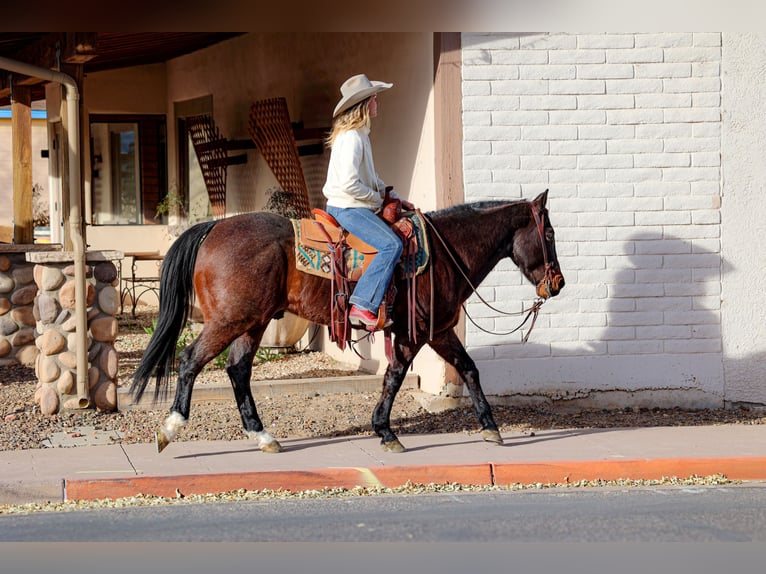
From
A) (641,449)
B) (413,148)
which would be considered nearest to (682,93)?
(413,148)

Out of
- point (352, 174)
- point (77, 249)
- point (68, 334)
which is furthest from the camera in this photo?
point (68, 334)

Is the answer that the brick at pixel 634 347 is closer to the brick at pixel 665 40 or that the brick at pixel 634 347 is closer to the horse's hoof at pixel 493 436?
the horse's hoof at pixel 493 436

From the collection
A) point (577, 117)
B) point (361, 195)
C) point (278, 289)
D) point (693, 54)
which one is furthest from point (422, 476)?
point (693, 54)

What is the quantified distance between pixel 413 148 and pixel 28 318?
160 inches

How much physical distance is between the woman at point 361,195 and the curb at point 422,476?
3.44 feet

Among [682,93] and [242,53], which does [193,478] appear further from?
[242,53]

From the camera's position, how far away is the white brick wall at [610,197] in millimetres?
8648

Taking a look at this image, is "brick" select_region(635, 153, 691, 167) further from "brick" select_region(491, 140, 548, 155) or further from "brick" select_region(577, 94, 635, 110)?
"brick" select_region(491, 140, 548, 155)

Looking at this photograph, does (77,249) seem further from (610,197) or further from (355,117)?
(610,197)

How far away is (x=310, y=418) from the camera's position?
8.34m

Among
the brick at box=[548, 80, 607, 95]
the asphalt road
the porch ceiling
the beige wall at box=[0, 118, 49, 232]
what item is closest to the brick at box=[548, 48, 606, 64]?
the brick at box=[548, 80, 607, 95]

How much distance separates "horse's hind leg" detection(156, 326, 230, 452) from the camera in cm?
676

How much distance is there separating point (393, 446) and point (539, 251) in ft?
5.52

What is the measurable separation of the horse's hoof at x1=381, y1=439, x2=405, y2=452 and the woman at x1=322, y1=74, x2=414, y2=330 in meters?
0.80
